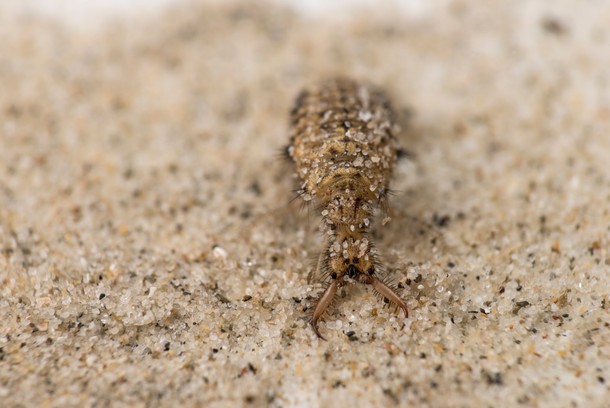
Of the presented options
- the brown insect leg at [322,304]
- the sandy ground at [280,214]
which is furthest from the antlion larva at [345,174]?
the sandy ground at [280,214]

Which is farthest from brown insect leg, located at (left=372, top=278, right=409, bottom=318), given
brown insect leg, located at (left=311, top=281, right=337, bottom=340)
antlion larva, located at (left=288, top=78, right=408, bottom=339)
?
brown insect leg, located at (left=311, top=281, right=337, bottom=340)

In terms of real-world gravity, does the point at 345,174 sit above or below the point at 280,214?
above

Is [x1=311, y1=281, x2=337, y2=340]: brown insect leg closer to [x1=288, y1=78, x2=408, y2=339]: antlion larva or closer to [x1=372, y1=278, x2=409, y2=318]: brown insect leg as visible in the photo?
[x1=288, y1=78, x2=408, y2=339]: antlion larva

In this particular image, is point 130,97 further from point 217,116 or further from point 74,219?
point 74,219

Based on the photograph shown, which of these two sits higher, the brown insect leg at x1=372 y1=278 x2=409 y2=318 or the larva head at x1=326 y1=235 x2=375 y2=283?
the larva head at x1=326 y1=235 x2=375 y2=283

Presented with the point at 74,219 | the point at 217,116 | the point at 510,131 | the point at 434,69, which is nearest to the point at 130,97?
the point at 217,116

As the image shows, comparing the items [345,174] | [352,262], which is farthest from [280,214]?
[352,262]

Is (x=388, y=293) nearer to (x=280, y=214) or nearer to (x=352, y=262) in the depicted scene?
(x=352, y=262)
